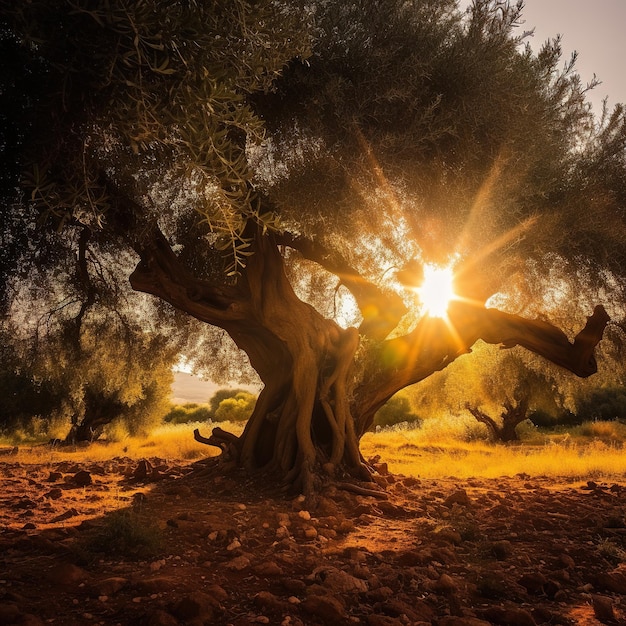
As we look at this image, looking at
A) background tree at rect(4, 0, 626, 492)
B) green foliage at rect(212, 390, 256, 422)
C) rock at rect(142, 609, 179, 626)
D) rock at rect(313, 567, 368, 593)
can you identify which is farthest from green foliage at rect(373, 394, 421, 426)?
rock at rect(142, 609, 179, 626)

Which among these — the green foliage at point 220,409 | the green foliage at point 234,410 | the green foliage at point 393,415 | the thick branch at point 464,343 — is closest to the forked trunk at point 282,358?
the thick branch at point 464,343

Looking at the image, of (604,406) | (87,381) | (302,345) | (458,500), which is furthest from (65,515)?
(604,406)

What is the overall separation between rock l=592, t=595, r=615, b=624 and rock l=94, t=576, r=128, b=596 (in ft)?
10.9

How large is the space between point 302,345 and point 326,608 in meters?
5.64

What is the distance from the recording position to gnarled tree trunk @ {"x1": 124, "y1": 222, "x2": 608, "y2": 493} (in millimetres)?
8250

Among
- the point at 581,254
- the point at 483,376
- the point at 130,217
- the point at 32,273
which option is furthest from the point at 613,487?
the point at 483,376

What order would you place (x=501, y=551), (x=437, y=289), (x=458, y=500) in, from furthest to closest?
1. (x=437, y=289)
2. (x=458, y=500)
3. (x=501, y=551)

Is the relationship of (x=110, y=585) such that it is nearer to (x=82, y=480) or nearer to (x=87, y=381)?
(x=82, y=480)

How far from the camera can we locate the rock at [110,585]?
3.29m

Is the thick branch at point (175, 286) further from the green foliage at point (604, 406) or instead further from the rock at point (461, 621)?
the green foliage at point (604, 406)

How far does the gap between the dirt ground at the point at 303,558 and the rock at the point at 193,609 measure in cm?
1

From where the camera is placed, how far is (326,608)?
3123 millimetres

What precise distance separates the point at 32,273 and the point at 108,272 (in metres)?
1.40

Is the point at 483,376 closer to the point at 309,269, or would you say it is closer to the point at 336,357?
the point at 309,269
